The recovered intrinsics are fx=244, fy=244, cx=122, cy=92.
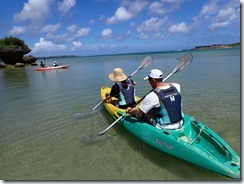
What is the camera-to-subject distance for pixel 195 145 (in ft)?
15.6

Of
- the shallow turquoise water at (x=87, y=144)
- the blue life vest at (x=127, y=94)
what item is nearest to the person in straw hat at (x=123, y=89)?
the blue life vest at (x=127, y=94)

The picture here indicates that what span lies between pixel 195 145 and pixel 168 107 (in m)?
0.90

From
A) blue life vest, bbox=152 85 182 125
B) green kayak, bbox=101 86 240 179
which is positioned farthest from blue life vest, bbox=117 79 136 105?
blue life vest, bbox=152 85 182 125

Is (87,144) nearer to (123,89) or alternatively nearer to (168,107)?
(123,89)

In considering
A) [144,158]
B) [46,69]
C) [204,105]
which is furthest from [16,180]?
[46,69]

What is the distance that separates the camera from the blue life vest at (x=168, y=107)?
4.79 metres

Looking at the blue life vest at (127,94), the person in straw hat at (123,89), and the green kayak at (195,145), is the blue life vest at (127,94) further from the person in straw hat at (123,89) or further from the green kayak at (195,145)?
the green kayak at (195,145)

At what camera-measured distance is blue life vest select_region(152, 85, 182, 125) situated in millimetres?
4791

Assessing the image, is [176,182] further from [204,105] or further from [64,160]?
[204,105]

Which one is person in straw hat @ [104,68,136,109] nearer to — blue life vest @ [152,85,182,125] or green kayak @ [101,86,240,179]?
green kayak @ [101,86,240,179]

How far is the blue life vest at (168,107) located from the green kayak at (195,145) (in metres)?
0.24

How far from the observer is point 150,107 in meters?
4.95

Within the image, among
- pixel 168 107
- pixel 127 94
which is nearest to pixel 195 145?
pixel 168 107

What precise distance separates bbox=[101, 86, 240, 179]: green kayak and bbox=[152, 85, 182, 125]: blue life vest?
9.6 inches
